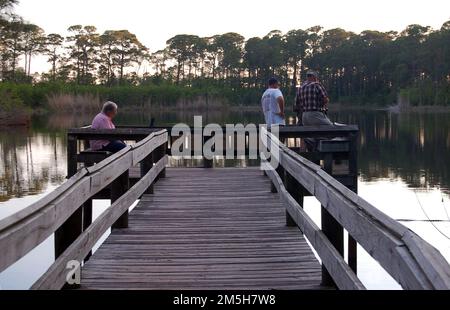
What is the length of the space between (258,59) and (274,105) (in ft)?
230

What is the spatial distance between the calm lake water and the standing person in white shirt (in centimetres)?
162

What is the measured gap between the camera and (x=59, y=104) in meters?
43.4

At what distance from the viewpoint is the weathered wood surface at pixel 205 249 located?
4.17 m

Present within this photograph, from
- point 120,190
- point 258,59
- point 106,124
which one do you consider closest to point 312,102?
point 106,124

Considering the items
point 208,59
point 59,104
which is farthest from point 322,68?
point 59,104

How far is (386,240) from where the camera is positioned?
246 centimetres

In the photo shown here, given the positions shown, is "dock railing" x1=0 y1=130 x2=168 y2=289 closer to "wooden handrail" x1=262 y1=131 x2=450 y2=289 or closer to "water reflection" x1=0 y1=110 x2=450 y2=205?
"wooden handrail" x1=262 y1=131 x2=450 y2=289

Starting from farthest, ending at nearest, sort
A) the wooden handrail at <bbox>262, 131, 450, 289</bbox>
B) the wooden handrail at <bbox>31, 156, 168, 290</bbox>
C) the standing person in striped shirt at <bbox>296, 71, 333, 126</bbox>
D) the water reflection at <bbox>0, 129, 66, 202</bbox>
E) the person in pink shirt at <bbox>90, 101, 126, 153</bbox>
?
the water reflection at <bbox>0, 129, 66, 202</bbox> → the standing person in striped shirt at <bbox>296, 71, 333, 126</bbox> → the person in pink shirt at <bbox>90, 101, 126, 153</bbox> → the wooden handrail at <bbox>31, 156, 168, 290</bbox> → the wooden handrail at <bbox>262, 131, 450, 289</bbox>

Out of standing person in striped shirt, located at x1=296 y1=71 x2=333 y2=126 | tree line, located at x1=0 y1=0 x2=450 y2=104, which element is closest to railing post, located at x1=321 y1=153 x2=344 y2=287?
standing person in striped shirt, located at x1=296 y1=71 x2=333 y2=126

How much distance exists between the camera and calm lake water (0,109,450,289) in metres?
7.61

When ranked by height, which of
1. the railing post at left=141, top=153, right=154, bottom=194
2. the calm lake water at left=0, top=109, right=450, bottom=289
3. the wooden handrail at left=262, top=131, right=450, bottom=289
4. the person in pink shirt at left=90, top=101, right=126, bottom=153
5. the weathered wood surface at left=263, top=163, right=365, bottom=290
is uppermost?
the person in pink shirt at left=90, top=101, right=126, bottom=153
